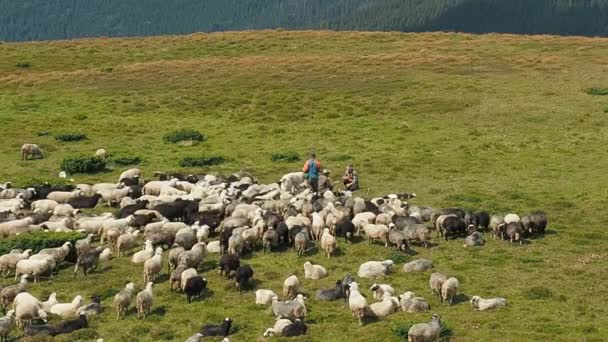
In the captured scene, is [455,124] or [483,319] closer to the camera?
[483,319]

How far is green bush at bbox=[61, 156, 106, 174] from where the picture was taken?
130ft

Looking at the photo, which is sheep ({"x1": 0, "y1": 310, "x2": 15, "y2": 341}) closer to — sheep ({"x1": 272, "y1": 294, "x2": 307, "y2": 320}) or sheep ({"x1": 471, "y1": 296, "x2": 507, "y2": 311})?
sheep ({"x1": 272, "y1": 294, "x2": 307, "y2": 320})

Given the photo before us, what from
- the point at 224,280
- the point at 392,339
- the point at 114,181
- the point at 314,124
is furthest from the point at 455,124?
the point at 392,339


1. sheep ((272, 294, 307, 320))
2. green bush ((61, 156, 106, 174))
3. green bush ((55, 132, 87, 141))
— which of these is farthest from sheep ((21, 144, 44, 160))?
sheep ((272, 294, 307, 320))

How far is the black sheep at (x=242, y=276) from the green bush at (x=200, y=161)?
62.5 ft

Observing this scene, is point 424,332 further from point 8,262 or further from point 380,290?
point 8,262

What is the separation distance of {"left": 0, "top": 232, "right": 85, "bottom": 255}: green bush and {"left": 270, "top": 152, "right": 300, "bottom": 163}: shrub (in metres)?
17.1

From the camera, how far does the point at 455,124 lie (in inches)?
1966

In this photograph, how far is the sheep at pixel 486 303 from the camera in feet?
67.3

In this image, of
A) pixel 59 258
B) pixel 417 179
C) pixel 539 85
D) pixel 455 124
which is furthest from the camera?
pixel 539 85

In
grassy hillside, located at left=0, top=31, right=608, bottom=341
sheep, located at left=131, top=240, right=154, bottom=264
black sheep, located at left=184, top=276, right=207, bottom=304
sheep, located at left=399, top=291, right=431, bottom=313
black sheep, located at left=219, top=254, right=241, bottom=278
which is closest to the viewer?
sheep, located at left=399, top=291, right=431, bottom=313

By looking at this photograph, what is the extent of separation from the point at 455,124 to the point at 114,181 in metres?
22.2

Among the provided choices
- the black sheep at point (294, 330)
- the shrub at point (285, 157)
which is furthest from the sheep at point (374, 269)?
the shrub at point (285, 157)

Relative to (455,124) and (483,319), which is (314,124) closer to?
(455,124)
